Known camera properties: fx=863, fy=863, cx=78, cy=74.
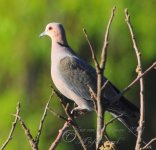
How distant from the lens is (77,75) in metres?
5.56

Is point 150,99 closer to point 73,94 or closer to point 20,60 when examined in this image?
point 20,60

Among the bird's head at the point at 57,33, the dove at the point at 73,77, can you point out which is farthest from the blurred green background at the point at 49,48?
the dove at the point at 73,77

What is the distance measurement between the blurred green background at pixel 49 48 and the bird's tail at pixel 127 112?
12.5ft

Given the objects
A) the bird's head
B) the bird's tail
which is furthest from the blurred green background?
the bird's tail

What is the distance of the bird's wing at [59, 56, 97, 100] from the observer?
5449 millimetres

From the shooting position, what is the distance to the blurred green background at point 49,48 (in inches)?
358

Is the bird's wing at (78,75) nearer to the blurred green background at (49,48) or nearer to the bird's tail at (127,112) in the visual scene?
the bird's tail at (127,112)

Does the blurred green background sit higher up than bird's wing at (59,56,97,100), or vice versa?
the blurred green background

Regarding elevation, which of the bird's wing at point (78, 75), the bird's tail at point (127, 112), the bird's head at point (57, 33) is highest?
the bird's head at point (57, 33)

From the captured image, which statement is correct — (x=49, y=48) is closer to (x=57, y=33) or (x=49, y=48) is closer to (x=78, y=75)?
(x=57, y=33)

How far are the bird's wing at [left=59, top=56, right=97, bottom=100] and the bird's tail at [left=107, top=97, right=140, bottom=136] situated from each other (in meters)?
0.33

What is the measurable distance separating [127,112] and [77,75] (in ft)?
2.19

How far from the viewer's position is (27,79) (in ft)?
31.4

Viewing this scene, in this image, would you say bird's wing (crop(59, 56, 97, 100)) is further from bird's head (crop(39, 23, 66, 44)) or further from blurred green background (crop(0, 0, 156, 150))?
blurred green background (crop(0, 0, 156, 150))
